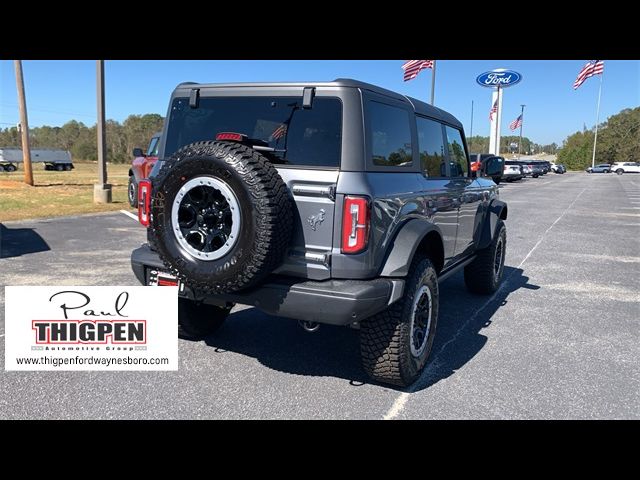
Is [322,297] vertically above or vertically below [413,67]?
below

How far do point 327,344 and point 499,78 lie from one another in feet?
116

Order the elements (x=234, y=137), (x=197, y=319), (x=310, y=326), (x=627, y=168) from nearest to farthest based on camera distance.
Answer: (x=234, y=137) → (x=310, y=326) → (x=197, y=319) → (x=627, y=168)

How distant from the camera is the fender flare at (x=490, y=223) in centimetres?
538

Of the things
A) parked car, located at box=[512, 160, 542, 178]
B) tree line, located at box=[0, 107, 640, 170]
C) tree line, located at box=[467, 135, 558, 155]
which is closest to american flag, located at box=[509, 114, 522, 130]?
parked car, located at box=[512, 160, 542, 178]

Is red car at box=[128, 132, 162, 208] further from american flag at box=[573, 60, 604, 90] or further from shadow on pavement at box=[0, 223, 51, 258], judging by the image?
american flag at box=[573, 60, 604, 90]

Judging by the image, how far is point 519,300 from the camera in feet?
18.5

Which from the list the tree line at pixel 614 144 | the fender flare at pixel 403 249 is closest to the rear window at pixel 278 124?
the fender flare at pixel 403 249

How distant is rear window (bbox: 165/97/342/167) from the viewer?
3035 millimetres

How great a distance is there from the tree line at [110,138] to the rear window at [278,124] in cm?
7662

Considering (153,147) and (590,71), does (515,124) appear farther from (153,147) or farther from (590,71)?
(153,147)

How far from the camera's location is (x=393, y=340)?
317 centimetres

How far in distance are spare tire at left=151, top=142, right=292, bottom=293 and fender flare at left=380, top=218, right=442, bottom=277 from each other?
685 millimetres

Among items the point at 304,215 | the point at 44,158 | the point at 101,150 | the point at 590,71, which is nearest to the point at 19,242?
the point at 304,215
